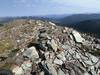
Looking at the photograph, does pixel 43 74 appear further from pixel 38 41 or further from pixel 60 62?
pixel 38 41

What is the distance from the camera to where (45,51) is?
60969mm

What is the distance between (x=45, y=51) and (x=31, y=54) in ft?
11.6

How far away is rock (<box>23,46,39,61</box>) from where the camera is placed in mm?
58969

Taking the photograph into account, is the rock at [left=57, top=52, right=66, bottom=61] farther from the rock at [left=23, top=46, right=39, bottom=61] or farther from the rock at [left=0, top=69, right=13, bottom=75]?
the rock at [left=0, top=69, right=13, bottom=75]

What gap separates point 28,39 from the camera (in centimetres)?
6738

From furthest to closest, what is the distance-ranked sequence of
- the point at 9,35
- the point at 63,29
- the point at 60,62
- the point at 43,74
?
the point at 63,29, the point at 9,35, the point at 60,62, the point at 43,74

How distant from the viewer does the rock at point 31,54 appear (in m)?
59.0

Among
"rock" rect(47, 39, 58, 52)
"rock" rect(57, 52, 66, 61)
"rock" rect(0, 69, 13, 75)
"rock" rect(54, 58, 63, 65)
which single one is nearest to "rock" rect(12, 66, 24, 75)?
"rock" rect(0, 69, 13, 75)

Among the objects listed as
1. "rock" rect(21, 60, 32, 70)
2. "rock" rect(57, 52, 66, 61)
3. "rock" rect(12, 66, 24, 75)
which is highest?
"rock" rect(57, 52, 66, 61)

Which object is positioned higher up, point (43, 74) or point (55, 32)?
point (55, 32)

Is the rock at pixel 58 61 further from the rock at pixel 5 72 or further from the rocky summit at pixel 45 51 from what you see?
the rock at pixel 5 72

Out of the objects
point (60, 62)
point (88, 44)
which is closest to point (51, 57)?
point (60, 62)

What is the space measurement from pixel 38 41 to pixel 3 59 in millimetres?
9926

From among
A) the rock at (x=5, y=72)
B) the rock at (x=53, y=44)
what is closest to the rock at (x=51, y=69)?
the rock at (x=53, y=44)
